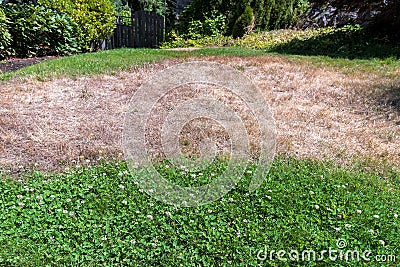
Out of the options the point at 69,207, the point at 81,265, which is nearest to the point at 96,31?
the point at 69,207

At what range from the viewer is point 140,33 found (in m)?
12.5

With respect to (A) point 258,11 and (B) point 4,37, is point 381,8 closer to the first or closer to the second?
(A) point 258,11

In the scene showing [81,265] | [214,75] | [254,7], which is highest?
[254,7]

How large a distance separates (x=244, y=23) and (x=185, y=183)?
9.48m

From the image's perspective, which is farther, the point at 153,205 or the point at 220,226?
the point at 153,205

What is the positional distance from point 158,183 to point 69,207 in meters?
0.75

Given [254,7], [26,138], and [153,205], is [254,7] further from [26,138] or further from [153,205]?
[153,205]

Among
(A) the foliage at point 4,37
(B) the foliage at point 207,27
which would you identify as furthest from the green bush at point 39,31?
(B) the foliage at point 207,27

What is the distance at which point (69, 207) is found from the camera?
3074 millimetres

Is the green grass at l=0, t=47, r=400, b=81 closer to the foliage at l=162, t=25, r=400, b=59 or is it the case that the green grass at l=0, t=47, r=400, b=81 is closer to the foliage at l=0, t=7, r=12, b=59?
the foliage at l=162, t=25, r=400, b=59

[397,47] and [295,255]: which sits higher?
[397,47]

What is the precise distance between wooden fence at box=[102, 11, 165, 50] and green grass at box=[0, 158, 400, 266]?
30.3 ft

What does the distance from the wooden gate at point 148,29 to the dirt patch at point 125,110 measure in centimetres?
546

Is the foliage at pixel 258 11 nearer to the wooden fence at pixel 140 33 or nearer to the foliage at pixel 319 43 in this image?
the foliage at pixel 319 43
